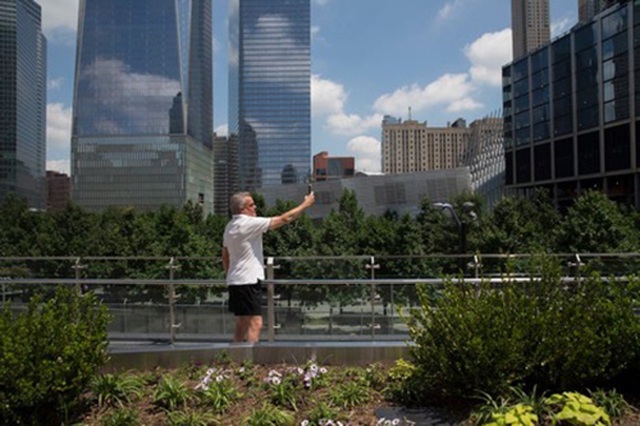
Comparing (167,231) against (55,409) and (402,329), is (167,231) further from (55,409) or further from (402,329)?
(55,409)

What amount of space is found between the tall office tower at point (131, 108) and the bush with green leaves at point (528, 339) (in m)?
151

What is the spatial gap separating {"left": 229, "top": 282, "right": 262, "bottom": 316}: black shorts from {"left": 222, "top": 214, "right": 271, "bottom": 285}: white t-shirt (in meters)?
0.07

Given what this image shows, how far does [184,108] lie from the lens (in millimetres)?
156125

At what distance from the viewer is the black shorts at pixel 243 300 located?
586 centimetres

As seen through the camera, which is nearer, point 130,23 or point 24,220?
point 24,220

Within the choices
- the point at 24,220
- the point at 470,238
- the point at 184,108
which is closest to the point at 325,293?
the point at 470,238

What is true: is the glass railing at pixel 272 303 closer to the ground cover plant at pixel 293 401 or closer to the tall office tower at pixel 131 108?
the ground cover plant at pixel 293 401

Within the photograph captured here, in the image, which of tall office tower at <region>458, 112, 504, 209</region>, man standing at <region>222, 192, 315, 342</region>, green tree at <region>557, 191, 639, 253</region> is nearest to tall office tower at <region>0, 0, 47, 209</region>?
tall office tower at <region>458, 112, 504, 209</region>

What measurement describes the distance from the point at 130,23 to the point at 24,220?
129 metres

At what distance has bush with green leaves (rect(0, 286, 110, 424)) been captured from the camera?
12.1 feet

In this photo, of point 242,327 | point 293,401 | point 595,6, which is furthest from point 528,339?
point 595,6

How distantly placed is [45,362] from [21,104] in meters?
182

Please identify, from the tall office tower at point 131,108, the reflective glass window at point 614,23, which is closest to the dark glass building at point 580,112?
the reflective glass window at point 614,23

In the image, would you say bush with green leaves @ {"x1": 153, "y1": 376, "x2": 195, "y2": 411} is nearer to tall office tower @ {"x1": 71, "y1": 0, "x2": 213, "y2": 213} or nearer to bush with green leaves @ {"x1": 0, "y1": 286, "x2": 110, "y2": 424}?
bush with green leaves @ {"x1": 0, "y1": 286, "x2": 110, "y2": 424}
